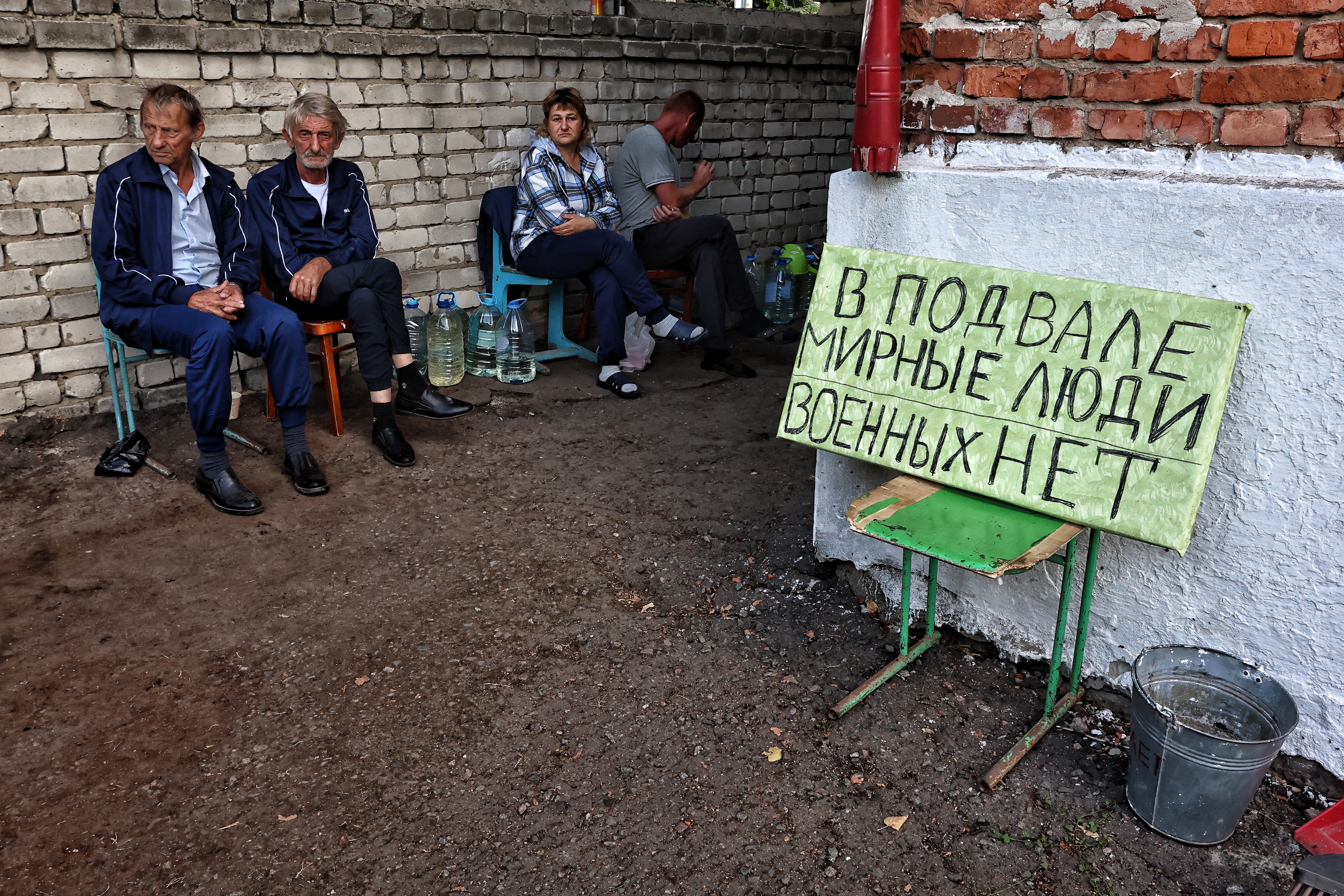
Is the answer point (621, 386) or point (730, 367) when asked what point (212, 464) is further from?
point (730, 367)

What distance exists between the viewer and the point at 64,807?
8.28 feet

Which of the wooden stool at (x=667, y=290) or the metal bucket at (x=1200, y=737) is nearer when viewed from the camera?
the metal bucket at (x=1200, y=737)

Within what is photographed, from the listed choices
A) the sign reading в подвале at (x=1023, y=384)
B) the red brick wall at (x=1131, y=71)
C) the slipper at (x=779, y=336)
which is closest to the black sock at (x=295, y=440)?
the sign reading в подвале at (x=1023, y=384)

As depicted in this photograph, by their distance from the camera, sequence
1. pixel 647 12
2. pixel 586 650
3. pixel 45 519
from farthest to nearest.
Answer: pixel 647 12
pixel 45 519
pixel 586 650

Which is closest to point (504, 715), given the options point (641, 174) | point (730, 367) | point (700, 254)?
point (730, 367)

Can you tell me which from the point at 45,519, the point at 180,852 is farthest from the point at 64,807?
the point at 45,519

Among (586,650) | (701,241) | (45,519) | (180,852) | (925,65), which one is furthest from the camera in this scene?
(701,241)

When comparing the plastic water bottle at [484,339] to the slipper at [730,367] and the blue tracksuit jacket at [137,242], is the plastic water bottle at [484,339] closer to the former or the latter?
the slipper at [730,367]

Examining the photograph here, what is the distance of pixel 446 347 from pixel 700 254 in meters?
1.62

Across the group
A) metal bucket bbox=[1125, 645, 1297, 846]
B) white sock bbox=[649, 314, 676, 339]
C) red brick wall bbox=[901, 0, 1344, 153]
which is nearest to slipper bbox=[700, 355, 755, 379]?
white sock bbox=[649, 314, 676, 339]

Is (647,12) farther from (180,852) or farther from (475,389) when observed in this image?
(180,852)

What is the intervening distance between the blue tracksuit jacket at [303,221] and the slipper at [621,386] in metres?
1.47

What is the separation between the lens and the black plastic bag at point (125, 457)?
4.39m

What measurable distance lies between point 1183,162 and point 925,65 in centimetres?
79
